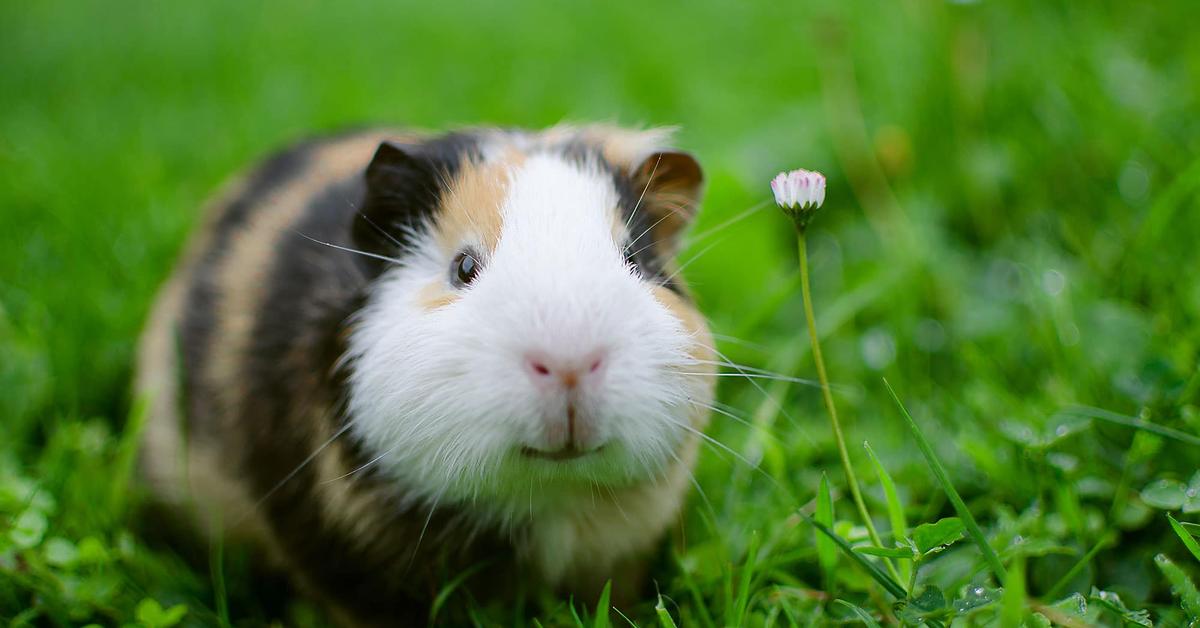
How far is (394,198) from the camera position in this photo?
257cm

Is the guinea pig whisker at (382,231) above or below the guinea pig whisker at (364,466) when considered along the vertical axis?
above

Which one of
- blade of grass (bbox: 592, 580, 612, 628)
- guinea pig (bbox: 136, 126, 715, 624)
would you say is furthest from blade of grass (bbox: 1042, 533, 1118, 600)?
blade of grass (bbox: 592, 580, 612, 628)

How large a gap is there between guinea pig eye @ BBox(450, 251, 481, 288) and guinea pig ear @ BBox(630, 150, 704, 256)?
0.56 meters

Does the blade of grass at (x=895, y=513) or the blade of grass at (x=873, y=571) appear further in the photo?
the blade of grass at (x=895, y=513)

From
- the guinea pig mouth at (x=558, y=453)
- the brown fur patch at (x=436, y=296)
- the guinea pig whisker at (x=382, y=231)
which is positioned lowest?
the guinea pig mouth at (x=558, y=453)

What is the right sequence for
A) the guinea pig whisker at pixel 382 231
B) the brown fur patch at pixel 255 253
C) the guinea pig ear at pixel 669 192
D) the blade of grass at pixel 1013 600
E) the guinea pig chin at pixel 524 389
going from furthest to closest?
1. the brown fur patch at pixel 255 253
2. the guinea pig ear at pixel 669 192
3. the guinea pig whisker at pixel 382 231
4. the guinea pig chin at pixel 524 389
5. the blade of grass at pixel 1013 600

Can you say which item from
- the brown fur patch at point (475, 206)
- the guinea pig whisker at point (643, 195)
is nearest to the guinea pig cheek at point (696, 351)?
the guinea pig whisker at point (643, 195)

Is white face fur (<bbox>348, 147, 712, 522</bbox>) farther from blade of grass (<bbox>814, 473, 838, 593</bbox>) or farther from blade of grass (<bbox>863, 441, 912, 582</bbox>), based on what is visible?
blade of grass (<bbox>863, 441, 912, 582</bbox>)

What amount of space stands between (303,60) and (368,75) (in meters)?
0.60

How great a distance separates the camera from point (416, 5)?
791 cm

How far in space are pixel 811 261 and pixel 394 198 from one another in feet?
7.39

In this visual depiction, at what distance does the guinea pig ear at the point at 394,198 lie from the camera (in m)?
2.50

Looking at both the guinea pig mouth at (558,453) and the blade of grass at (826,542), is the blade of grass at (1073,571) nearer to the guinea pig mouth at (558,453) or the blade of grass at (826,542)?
the blade of grass at (826,542)

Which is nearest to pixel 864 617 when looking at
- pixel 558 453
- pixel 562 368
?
pixel 558 453
